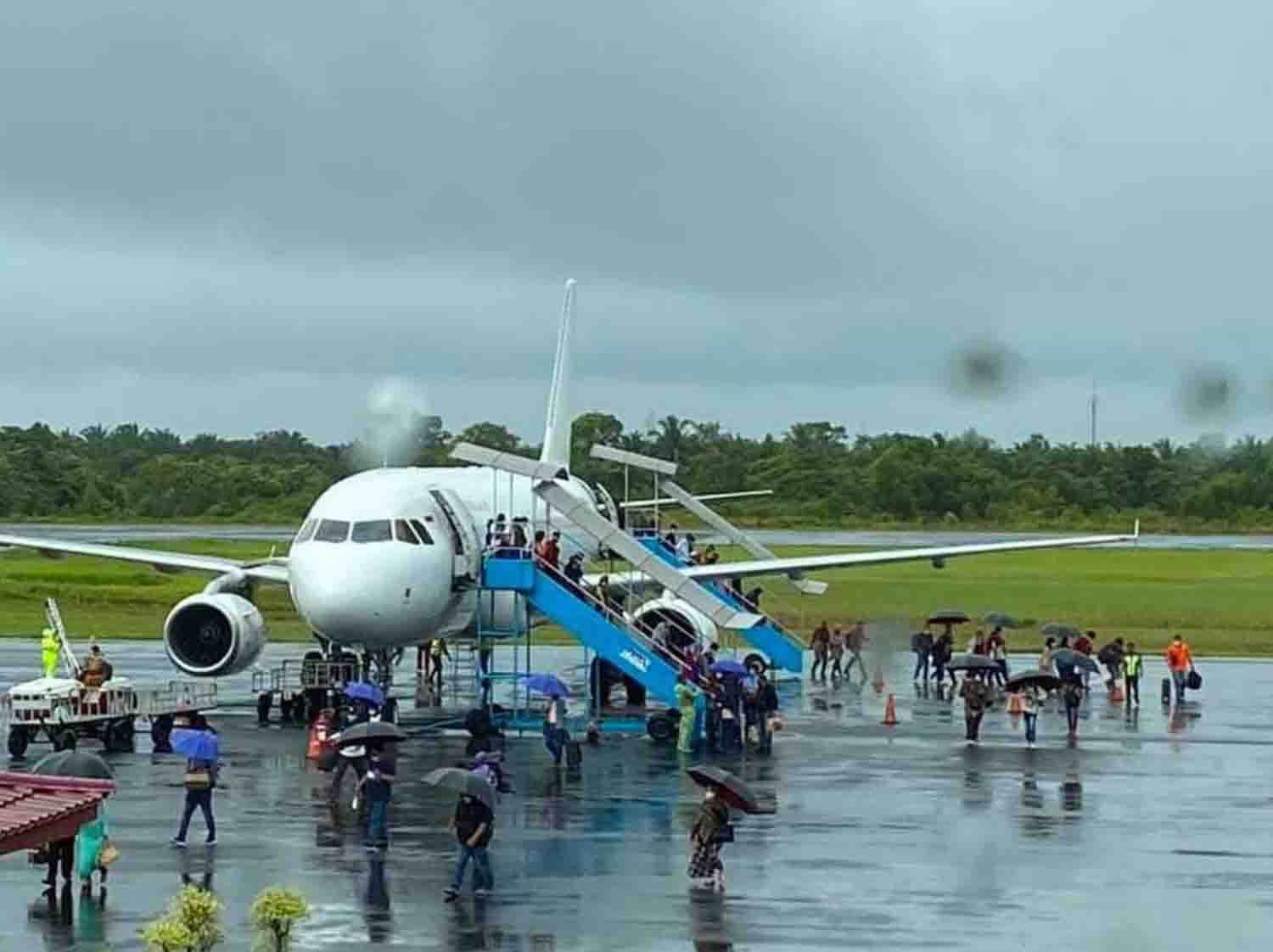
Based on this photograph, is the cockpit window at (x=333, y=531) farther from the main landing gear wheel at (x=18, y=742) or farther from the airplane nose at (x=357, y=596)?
the main landing gear wheel at (x=18, y=742)

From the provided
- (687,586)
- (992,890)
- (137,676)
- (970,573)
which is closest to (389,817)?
(992,890)

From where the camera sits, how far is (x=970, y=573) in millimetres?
100562

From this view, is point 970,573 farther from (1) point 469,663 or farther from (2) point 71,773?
(2) point 71,773

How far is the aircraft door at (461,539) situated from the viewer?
42.4 metres

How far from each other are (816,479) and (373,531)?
273 feet

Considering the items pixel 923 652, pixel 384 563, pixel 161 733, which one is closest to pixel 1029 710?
pixel 384 563

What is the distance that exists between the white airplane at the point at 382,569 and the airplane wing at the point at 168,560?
0.05 metres

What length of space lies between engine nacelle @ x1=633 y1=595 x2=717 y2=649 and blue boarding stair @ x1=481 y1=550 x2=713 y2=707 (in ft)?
14.2

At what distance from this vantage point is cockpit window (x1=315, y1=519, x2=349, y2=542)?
133 ft

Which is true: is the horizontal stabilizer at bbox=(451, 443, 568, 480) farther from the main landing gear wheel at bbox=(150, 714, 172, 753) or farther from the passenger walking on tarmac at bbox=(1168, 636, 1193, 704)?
the passenger walking on tarmac at bbox=(1168, 636, 1193, 704)

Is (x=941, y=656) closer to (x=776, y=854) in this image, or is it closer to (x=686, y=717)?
(x=686, y=717)

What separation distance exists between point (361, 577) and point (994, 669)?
12.4m

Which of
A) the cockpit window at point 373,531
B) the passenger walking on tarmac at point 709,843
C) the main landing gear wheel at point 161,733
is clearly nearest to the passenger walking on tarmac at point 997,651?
the cockpit window at point 373,531

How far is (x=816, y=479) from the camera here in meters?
123
